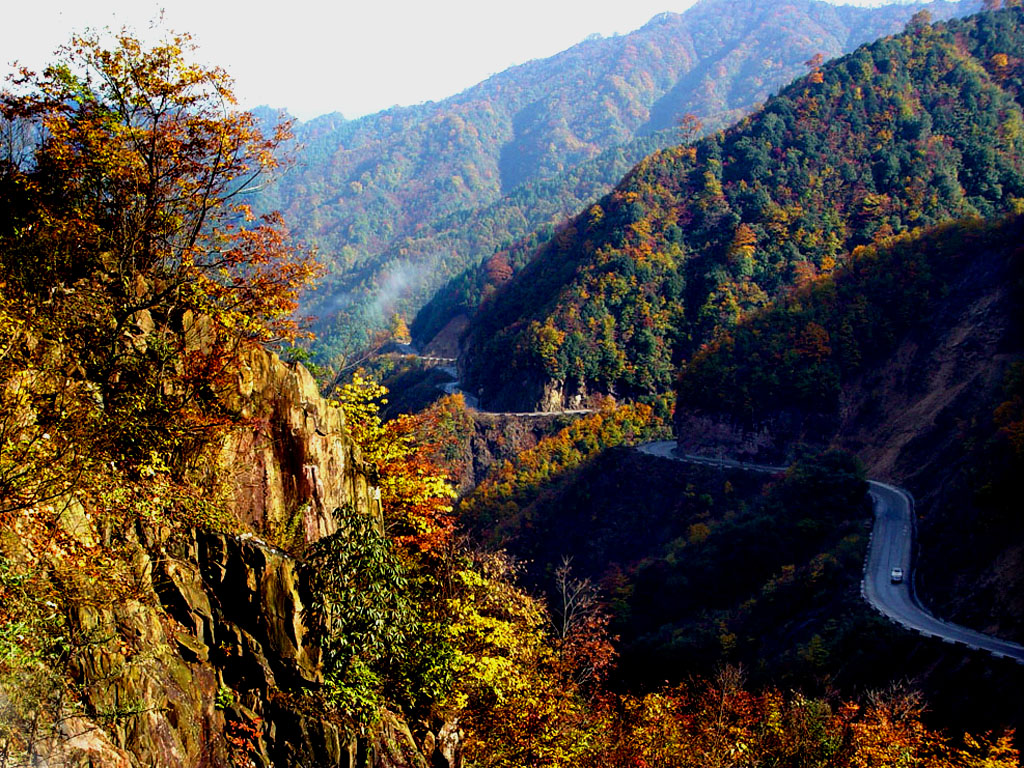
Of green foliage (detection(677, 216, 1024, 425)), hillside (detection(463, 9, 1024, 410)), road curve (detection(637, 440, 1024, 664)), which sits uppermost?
hillside (detection(463, 9, 1024, 410))

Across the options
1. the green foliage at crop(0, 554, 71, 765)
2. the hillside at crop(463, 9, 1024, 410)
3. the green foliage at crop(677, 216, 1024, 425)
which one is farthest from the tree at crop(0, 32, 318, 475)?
the hillside at crop(463, 9, 1024, 410)

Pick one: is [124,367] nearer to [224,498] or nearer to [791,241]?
[224,498]

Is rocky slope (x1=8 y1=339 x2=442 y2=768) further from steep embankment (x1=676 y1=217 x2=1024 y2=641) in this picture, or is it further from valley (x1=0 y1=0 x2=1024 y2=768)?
steep embankment (x1=676 y1=217 x2=1024 y2=641)

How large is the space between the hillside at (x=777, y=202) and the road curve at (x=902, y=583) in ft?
146

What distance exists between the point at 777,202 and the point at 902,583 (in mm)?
72136

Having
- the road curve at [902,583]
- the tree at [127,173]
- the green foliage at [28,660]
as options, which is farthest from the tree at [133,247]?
the road curve at [902,583]

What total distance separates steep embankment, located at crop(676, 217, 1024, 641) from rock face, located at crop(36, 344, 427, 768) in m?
40.9

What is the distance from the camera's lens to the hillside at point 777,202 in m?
91.9

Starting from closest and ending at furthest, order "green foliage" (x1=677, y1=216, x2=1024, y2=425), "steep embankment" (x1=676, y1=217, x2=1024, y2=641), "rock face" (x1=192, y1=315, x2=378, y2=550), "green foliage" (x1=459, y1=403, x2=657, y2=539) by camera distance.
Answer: "rock face" (x1=192, y1=315, x2=378, y2=550) → "steep embankment" (x1=676, y1=217, x2=1024, y2=641) → "green foliage" (x1=677, y1=216, x2=1024, y2=425) → "green foliage" (x1=459, y1=403, x2=657, y2=539)

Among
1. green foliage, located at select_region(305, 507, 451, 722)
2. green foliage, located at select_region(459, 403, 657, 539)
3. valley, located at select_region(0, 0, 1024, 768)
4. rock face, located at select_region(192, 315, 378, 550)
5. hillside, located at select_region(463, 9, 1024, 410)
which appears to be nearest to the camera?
valley, located at select_region(0, 0, 1024, 768)

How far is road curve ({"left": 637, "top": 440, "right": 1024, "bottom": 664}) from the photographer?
30062 millimetres

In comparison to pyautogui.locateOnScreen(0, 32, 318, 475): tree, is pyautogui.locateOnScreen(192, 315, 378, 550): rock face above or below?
below

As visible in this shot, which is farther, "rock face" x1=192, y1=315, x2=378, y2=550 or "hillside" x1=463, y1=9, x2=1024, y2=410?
"hillside" x1=463, y1=9, x2=1024, y2=410

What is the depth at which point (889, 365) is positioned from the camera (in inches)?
2680
